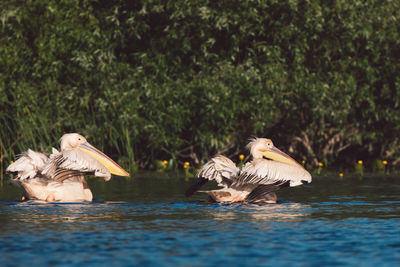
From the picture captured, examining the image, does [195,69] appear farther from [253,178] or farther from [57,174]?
[253,178]

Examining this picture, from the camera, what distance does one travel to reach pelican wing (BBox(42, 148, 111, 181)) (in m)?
12.0

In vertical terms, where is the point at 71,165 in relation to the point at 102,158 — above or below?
below

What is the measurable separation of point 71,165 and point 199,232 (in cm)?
370

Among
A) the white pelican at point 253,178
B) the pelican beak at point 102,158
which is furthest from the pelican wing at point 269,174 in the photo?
the pelican beak at point 102,158

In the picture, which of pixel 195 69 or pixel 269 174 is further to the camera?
pixel 195 69

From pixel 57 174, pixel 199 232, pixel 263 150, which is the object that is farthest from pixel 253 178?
pixel 199 232

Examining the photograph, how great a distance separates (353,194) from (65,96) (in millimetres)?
8808

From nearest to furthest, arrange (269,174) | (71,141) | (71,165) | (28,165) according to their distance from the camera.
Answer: (269,174) → (71,165) → (28,165) → (71,141)

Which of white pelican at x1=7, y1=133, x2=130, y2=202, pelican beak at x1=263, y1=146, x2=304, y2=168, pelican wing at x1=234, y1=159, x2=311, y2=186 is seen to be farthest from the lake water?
pelican beak at x1=263, y1=146, x2=304, y2=168

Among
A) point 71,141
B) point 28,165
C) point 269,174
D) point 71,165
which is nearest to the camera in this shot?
point 269,174

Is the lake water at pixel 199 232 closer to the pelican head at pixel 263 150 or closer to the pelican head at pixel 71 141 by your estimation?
the pelican head at pixel 263 150

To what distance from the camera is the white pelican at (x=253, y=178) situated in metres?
11.7

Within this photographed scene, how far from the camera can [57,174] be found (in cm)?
1221

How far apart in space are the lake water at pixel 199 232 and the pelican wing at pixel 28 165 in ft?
1.52
